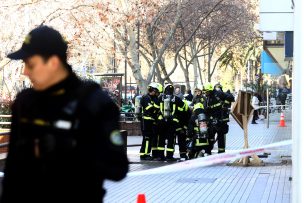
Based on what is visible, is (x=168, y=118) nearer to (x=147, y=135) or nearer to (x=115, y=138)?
(x=147, y=135)

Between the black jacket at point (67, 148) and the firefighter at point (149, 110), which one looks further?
the firefighter at point (149, 110)

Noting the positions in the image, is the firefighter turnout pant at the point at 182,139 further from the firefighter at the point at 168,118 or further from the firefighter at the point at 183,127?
the firefighter at the point at 168,118

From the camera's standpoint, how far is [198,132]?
1745cm

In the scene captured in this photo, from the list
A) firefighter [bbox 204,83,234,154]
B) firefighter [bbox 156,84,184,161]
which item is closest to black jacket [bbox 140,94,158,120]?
firefighter [bbox 156,84,184,161]

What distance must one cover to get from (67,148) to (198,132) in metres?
14.0

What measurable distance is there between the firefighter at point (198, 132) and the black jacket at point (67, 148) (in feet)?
44.9

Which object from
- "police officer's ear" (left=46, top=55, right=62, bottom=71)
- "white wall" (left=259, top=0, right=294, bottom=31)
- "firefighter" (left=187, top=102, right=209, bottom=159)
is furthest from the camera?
"firefighter" (left=187, top=102, right=209, bottom=159)

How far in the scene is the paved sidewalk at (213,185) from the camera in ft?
38.5

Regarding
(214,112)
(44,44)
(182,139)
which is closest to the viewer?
(44,44)

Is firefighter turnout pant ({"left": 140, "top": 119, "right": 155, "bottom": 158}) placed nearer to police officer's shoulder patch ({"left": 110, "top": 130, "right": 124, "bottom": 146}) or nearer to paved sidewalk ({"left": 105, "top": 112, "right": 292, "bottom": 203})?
paved sidewalk ({"left": 105, "top": 112, "right": 292, "bottom": 203})

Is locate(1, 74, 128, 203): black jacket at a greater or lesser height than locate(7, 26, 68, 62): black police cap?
lesser

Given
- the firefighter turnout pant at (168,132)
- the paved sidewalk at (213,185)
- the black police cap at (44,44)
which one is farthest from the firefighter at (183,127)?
the black police cap at (44,44)

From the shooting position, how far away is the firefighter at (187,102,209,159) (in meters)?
17.4

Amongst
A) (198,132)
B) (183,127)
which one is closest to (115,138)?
(198,132)
